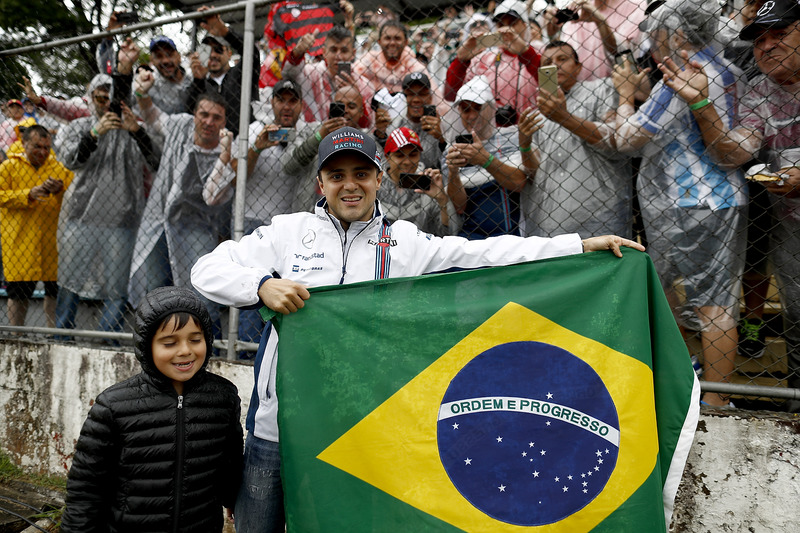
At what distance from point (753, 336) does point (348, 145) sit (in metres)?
2.42

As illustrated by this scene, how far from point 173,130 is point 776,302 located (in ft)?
14.0

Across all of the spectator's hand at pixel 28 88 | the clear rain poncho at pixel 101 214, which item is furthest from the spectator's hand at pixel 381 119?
the spectator's hand at pixel 28 88

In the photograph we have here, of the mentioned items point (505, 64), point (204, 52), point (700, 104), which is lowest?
point (700, 104)

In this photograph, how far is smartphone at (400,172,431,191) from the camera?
11.4ft

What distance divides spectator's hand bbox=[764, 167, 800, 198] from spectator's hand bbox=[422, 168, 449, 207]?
169cm

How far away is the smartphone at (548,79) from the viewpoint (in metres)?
3.09

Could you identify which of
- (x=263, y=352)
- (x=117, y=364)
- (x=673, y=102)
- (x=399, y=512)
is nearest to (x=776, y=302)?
(x=673, y=102)

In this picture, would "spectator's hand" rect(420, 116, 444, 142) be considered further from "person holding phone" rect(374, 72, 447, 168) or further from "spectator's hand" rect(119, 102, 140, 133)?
"spectator's hand" rect(119, 102, 140, 133)

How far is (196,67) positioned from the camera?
4.93 m

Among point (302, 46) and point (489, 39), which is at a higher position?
point (302, 46)

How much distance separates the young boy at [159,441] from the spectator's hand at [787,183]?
2632 millimetres

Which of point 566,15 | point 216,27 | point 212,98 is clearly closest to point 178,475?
point 212,98

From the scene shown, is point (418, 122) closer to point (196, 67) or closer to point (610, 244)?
point (196, 67)

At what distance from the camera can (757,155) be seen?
2.87m
